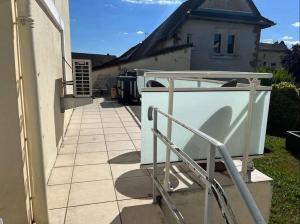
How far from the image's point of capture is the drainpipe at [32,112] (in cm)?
195

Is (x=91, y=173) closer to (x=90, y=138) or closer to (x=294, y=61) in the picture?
(x=90, y=138)

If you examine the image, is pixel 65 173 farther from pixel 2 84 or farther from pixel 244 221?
pixel 244 221

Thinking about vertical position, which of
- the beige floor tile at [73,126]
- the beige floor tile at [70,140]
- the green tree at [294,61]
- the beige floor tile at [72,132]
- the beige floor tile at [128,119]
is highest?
the green tree at [294,61]

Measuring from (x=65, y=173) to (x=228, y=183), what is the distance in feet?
6.96

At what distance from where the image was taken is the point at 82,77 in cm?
449

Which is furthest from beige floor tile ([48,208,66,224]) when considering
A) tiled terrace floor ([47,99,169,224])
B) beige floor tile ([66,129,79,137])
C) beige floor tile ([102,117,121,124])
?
beige floor tile ([102,117,121,124])

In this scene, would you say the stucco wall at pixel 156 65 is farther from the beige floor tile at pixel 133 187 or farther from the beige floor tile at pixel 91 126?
the beige floor tile at pixel 133 187

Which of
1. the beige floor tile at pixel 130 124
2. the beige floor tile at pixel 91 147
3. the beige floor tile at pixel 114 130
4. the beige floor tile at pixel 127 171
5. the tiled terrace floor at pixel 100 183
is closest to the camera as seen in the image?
the tiled terrace floor at pixel 100 183

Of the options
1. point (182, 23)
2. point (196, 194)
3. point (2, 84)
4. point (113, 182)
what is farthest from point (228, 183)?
point (182, 23)

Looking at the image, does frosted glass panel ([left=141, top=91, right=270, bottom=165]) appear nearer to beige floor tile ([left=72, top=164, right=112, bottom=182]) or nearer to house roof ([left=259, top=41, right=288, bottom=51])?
beige floor tile ([left=72, top=164, right=112, bottom=182])

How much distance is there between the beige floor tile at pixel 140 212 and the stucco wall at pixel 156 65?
10.7 m

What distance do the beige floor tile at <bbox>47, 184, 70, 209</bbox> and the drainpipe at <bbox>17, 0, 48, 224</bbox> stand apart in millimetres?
340

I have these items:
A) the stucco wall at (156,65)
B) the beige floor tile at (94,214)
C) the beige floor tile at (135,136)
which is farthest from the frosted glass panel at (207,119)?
the stucco wall at (156,65)

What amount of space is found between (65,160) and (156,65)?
9752 mm
